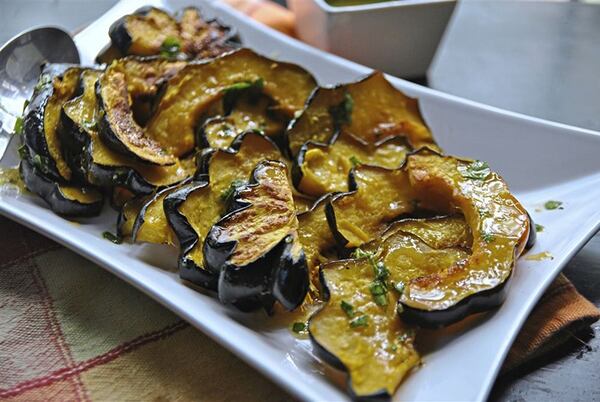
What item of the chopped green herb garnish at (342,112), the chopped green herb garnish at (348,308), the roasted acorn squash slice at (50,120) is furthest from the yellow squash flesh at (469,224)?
the roasted acorn squash slice at (50,120)

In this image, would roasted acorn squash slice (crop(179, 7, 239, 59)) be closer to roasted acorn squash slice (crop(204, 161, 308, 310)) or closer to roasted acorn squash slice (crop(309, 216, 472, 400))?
roasted acorn squash slice (crop(204, 161, 308, 310))

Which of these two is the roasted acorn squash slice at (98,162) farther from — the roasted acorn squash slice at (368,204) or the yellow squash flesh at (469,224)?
the yellow squash flesh at (469,224)

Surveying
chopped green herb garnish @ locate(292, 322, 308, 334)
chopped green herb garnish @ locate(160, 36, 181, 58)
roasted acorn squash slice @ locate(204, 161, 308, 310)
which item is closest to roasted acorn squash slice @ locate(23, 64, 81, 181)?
chopped green herb garnish @ locate(160, 36, 181, 58)

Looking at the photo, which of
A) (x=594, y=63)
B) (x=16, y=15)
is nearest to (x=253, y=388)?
(x=594, y=63)

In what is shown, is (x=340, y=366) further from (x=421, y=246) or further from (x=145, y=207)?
(x=145, y=207)

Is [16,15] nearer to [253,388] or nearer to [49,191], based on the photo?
[49,191]

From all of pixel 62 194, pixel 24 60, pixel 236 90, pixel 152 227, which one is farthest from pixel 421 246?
pixel 24 60
